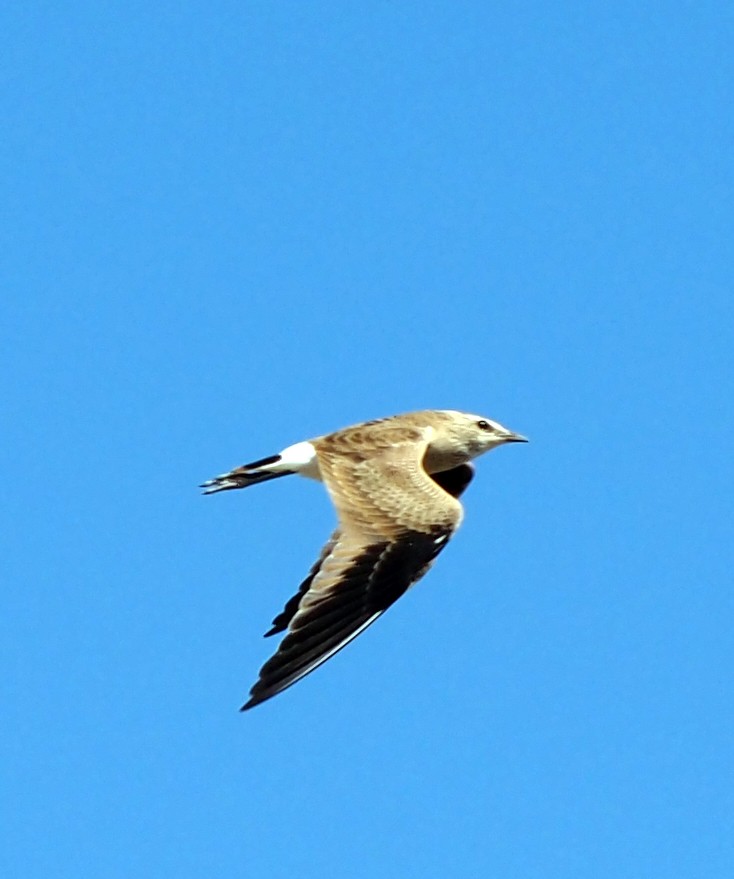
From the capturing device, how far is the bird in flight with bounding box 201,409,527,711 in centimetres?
1282

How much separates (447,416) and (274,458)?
6.56 ft

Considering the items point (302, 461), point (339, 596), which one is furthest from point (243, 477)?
point (339, 596)

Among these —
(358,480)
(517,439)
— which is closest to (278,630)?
(358,480)

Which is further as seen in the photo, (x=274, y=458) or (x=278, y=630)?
(x=274, y=458)

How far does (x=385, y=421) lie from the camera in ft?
55.3

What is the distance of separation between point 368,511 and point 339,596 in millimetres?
1420

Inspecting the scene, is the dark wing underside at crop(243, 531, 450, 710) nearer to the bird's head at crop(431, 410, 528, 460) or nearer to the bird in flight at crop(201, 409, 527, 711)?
the bird in flight at crop(201, 409, 527, 711)

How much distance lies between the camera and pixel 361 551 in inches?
546

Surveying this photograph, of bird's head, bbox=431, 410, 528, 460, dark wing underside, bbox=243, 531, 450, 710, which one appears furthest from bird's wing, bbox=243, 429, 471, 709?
bird's head, bbox=431, 410, 528, 460

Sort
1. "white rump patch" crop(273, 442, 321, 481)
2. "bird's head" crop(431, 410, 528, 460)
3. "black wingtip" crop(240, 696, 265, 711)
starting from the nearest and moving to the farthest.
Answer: "black wingtip" crop(240, 696, 265, 711) → "white rump patch" crop(273, 442, 321, 481) → "bird's head" crop(431, 410, 528, 460)

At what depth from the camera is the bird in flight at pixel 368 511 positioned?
505 inches

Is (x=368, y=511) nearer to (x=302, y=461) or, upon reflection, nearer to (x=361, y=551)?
(x=361, y=551)

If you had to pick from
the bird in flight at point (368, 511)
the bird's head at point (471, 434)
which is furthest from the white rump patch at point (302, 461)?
the bird's head at point (471, 434)

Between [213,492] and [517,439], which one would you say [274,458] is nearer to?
[213,492]
